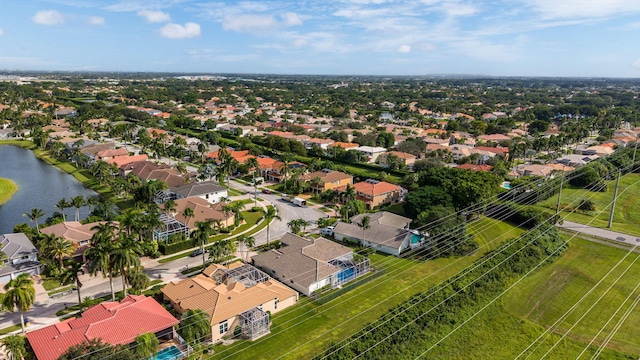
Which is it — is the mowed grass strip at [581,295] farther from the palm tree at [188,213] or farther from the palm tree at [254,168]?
the palm tree at [254,168]

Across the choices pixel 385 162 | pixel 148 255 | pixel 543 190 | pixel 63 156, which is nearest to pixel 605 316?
pixel 543 190

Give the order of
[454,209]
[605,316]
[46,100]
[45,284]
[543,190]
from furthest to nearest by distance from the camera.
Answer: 1. [46,100]
2. [543,190]
3. [454,209]
4. [45,284]
5. [605,316]

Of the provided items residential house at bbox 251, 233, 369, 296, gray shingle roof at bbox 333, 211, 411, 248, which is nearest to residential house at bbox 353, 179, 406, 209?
gray shingle roof at bbox 333, 211, 411, 248

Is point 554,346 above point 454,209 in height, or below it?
below

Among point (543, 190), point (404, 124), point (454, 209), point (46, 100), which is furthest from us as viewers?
point (46, 100)

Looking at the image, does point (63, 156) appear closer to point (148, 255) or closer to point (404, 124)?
point (148, 255)

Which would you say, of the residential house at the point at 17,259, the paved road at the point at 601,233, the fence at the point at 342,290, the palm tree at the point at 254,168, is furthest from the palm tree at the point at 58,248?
the paved road at the point at 601,233
